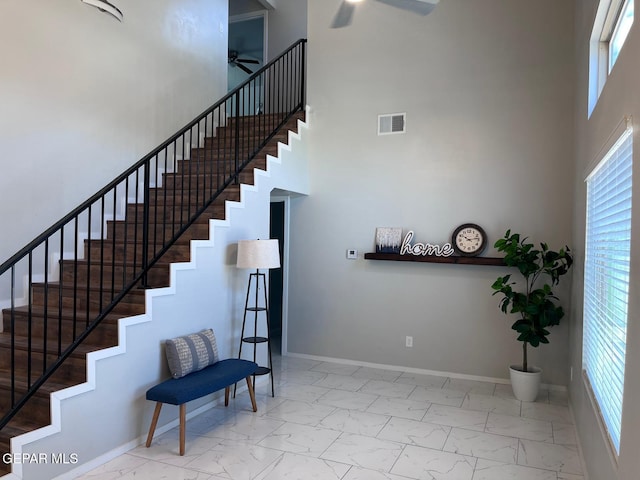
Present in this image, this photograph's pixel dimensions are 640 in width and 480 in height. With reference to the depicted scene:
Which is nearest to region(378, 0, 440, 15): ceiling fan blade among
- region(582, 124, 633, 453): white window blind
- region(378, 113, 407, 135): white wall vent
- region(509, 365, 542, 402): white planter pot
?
region(582, 124, 633, 453): white window blind

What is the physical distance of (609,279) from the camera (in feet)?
7.93

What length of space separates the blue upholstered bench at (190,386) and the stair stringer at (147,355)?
0.18 metres

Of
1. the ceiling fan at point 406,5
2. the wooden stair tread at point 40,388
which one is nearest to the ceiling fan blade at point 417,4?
the ceiling fan at point 406,5

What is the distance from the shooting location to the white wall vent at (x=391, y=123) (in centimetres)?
536

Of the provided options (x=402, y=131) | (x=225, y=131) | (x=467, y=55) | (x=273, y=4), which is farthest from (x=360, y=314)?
(x=273, y=4)

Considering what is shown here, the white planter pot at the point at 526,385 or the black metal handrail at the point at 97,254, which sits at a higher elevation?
the black metal handrail at the point at 97,254

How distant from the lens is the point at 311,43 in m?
5.85

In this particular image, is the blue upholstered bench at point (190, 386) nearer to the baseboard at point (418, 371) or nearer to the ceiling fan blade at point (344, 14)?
the baseboard at point (418, 371)

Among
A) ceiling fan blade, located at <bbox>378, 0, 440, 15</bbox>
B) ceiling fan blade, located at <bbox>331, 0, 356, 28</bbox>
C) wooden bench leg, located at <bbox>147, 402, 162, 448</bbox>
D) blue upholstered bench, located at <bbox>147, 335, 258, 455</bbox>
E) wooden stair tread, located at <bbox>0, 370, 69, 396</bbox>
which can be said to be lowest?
wooden bench leg, located at <bbox>147, 402, 162, 448</bbox>

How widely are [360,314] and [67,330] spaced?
315cm

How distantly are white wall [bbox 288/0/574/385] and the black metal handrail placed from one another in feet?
2.59

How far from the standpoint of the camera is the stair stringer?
111 inches

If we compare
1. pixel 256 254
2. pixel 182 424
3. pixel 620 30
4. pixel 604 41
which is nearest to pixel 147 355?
pixel 182 424

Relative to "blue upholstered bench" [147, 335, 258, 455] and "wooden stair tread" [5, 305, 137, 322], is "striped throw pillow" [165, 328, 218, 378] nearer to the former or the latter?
"blue upholstered bench" [147, 335, 258, 455]
